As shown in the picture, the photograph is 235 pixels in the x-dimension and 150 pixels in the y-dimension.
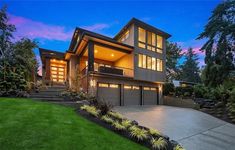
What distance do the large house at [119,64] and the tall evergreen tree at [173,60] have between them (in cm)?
2066

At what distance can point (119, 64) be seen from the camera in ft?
68.6

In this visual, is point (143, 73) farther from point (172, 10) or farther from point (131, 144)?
point (131, 144)

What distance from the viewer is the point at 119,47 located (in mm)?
17688

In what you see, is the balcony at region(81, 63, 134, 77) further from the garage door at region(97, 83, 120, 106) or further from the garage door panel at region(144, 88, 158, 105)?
the garage door panel at region(144, 88, 158, 105)

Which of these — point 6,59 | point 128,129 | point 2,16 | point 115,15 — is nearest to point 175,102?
point 115,15

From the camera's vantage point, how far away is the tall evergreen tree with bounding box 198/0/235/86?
1817 cm

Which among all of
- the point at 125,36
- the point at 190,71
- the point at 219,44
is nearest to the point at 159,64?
the point at 125,36

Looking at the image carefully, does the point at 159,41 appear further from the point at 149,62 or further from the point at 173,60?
the point at 173,60

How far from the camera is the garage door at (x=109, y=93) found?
16150mm

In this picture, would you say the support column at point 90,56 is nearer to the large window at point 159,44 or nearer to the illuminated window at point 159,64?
the illuminated window at point 159,64

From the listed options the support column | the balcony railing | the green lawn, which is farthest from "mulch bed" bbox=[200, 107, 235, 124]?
the support column

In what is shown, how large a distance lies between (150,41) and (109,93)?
797 centimetres

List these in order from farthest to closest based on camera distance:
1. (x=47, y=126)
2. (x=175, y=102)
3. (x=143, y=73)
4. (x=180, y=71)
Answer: (x=180, y=71)
(x=175, y=102)
(x=143, y=73)
(x=47, y=126)

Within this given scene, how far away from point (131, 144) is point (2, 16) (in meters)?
21.1
